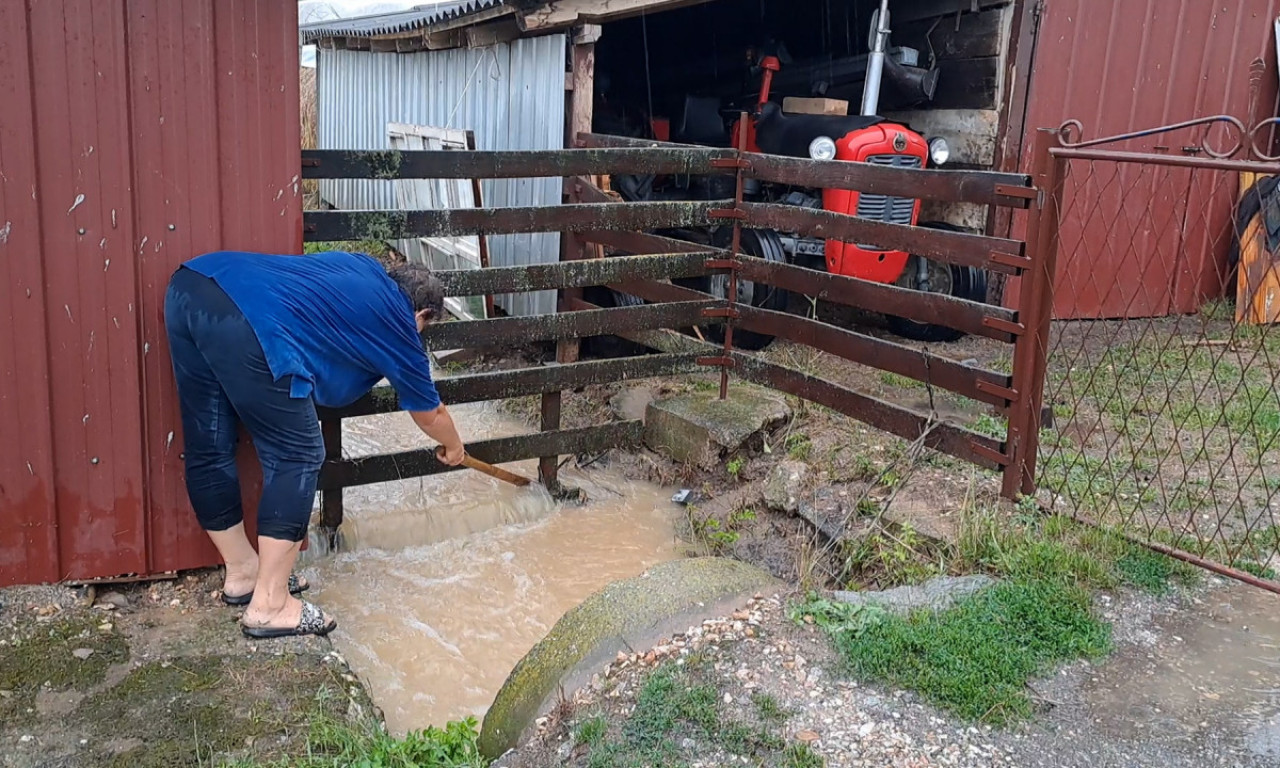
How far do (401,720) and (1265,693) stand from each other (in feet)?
9.21

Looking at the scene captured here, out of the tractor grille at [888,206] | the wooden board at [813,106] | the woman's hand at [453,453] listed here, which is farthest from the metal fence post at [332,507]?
the wooden board at [813,106]

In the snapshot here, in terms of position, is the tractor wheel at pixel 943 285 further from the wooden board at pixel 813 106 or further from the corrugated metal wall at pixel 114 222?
the corrugated metal wall at pixel 114 222

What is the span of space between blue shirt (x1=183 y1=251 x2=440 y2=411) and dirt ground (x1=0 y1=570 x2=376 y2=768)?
89cm

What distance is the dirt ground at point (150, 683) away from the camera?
2.96 m

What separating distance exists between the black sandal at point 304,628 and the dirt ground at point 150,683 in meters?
0.04

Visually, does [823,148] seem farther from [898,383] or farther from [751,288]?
[898,383]

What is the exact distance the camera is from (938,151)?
7.41 meters

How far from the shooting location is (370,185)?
12.5 meters

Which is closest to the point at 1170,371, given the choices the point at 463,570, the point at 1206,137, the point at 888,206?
the point at 888,206

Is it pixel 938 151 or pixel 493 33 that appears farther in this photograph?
pixel 493 33

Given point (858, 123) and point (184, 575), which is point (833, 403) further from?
point (184, 575)

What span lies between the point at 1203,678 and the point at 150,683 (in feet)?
10.7

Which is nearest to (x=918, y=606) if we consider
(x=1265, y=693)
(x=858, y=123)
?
(x=1265, y=693)

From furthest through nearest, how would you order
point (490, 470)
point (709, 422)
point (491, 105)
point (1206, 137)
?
point (491, 105)
point (709, 422)
point (490, 470)
point (1206, 137)
